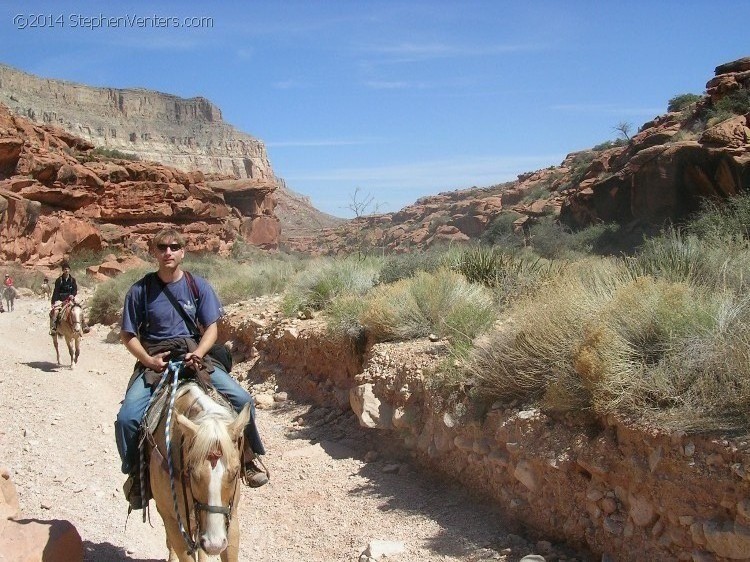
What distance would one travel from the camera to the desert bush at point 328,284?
12688 millimetres

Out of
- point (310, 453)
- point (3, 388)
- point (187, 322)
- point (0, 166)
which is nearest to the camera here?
point (187, 322)

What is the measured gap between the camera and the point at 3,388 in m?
10.6

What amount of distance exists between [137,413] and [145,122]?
405ft

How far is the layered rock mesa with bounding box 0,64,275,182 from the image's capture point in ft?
330

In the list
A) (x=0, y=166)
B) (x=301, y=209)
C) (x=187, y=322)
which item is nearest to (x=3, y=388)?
(x=187, y=322)

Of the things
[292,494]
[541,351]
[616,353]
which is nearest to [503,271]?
[541,351]

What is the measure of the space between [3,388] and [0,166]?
30.3 m

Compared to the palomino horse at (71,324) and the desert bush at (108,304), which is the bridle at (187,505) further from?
the desert bush at (108,304)

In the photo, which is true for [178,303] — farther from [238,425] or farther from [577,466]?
[577,466]

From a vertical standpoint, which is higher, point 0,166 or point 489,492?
point 0,166

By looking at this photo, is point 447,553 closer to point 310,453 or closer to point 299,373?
point 310,453

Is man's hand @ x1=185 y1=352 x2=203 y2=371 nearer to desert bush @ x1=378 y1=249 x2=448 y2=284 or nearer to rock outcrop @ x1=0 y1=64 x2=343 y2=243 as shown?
desert bush @ x1=378 y1=249 x2=448 y2=284

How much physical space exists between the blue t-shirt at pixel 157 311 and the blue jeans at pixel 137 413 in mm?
372

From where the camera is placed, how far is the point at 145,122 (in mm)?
117438
